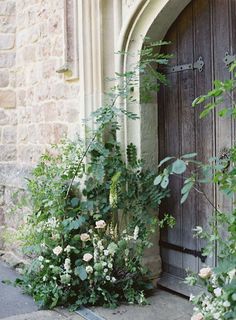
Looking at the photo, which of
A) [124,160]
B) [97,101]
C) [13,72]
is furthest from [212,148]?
[13,72]

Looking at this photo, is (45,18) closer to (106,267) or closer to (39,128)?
(39,128)

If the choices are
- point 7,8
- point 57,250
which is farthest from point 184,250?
point 7,8

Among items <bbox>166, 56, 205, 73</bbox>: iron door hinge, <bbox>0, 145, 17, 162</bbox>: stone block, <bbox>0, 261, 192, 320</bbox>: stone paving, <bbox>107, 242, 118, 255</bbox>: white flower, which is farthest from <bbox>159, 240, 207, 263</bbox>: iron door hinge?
<bbox>0, 145, 17, 162</bbox>: stone block

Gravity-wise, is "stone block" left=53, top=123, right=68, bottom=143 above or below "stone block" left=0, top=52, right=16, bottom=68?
below

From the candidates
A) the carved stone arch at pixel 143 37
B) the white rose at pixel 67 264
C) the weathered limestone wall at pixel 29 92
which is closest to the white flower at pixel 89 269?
the white rose at pixel 67 264

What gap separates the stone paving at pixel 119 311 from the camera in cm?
309

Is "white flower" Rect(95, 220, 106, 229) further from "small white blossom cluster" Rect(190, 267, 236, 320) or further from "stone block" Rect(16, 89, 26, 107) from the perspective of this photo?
"stone block" Rect(16, 89, 26, 107)

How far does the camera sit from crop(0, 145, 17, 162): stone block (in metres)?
4.85

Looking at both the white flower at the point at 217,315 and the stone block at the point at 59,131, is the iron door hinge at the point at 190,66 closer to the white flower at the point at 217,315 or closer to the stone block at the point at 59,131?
the stone block at the point at 59,131

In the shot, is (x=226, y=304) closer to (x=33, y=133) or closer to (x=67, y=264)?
(x=67, y=264)

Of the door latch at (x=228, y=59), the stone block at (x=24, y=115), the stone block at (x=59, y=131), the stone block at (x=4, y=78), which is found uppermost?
the stone block at (x=4, y=78)

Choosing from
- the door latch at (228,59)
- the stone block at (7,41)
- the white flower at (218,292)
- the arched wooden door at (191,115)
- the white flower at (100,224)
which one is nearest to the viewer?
the white flower at (218,292)

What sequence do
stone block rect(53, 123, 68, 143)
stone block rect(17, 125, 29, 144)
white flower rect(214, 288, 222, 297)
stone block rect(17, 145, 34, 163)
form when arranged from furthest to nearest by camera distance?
stone block rect(17, 125, 29, 144) → stone block rect(17, 145, 34, 163) → stone block rect(53, 123, 68, 143) → white flower rect(214, 288, 222, 297)

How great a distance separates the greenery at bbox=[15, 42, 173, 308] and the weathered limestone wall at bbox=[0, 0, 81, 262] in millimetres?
391
